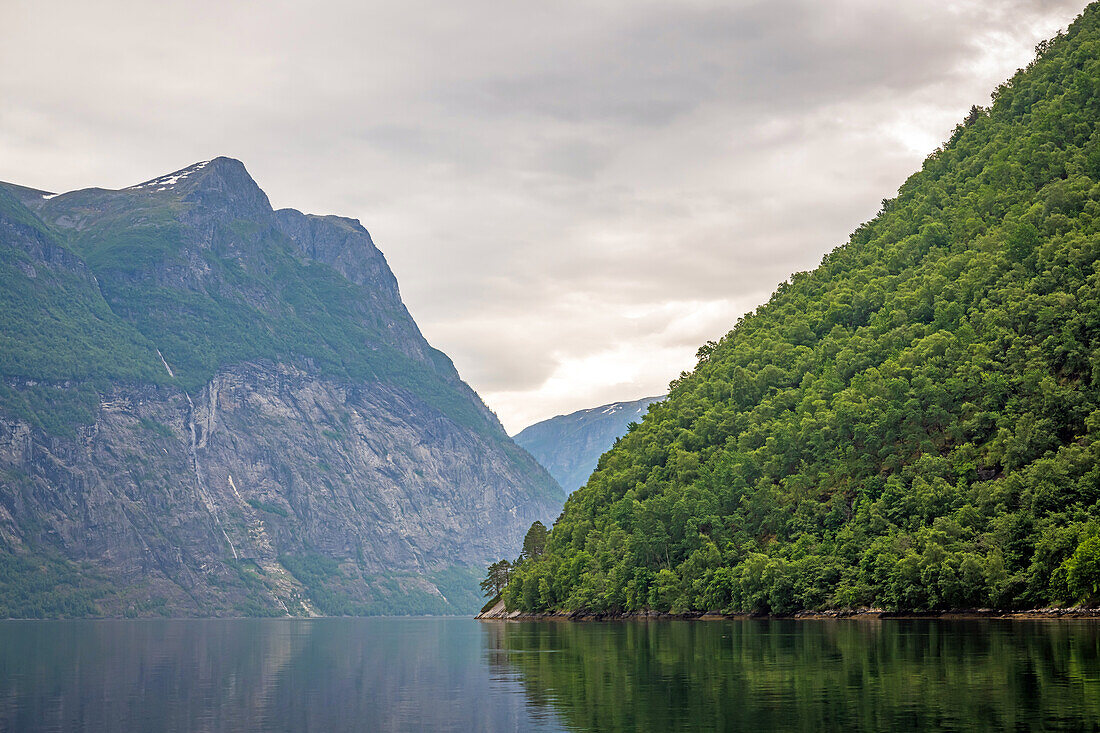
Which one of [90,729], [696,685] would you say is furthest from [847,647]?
[90,729]

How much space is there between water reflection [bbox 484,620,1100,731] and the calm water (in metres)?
0.15

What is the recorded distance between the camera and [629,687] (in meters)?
61.0

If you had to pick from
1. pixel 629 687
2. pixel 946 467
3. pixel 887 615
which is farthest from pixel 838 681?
pixel 946 467

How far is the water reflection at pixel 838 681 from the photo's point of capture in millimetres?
44156

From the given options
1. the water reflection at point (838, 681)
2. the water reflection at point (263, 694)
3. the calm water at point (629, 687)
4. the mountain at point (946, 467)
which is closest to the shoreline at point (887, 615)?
the mountain at point (946, 467)

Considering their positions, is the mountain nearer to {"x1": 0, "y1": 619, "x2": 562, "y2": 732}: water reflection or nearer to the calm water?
the calm water

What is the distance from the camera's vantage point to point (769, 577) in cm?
16125

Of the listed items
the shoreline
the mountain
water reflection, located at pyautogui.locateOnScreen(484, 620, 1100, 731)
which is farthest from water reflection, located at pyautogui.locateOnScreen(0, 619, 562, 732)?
the mountain

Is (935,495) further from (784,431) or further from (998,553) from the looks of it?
(784,431)

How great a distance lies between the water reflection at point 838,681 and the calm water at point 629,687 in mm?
147

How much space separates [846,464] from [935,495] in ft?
88.2

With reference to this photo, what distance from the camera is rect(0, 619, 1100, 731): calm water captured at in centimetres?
4634

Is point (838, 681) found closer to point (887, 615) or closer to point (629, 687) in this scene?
point (629, 687)

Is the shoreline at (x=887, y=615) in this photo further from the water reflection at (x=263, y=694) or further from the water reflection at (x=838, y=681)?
the water reflection at (x=263, y=694)
